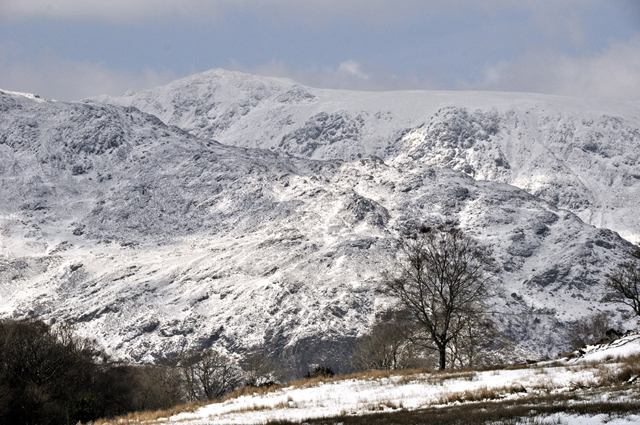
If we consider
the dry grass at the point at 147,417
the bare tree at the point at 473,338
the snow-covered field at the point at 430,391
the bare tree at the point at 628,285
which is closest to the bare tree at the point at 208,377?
the bare tree at the point at 473,338

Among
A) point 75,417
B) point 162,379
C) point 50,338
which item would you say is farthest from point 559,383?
point 162,379

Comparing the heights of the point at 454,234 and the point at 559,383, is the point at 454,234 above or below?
above

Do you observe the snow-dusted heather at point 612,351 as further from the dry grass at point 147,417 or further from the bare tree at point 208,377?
the bare tree at point 208,377

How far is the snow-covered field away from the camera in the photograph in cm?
2805

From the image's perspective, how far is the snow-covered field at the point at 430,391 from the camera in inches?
1104

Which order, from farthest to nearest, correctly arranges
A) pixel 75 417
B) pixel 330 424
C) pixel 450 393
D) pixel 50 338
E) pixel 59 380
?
pixel 50 338 < pixel 59 380 < pixel 75 417 < pixel 450 393 < pixel 330 424

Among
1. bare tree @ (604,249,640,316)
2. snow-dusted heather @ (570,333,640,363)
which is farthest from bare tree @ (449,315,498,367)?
bare tree @ (604,249,640,316)

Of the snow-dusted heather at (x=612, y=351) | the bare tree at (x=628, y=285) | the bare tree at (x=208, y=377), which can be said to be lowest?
the bare tree at (x=208, y=377)

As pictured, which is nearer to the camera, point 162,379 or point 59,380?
point 59,380

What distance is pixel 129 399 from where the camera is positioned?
110438 millimetres

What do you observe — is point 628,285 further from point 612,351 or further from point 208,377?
point 208,377

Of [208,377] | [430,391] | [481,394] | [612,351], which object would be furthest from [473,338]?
[208,377]

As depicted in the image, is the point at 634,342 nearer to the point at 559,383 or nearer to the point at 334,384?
the point at 559,383

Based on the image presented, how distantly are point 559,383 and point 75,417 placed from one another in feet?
130
